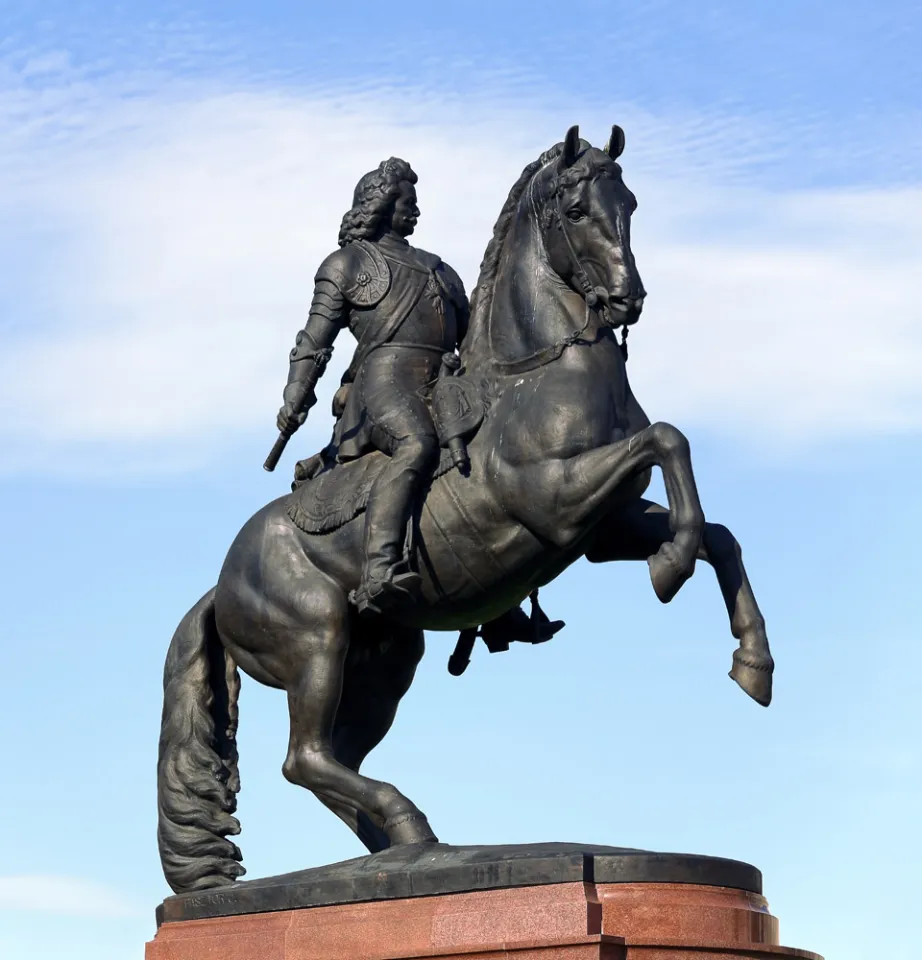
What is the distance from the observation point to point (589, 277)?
12156mm

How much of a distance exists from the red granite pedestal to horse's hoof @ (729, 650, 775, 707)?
980 mm

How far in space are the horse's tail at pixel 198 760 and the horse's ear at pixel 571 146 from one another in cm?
320

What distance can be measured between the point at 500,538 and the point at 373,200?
2170 millimetres

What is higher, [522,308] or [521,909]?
[522,308]

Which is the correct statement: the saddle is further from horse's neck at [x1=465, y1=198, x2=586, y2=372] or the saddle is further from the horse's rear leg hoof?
the horse's rear leg hoof

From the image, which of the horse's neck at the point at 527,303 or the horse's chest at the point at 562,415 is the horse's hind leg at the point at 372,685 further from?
the horse's neck at the point at 527,303

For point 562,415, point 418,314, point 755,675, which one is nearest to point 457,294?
point 418,314

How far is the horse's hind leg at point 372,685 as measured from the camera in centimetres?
1295

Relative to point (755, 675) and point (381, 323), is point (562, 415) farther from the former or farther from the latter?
point (755, 675)

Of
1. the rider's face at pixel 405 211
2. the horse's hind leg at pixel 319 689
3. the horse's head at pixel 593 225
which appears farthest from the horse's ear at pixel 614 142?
the horse's hind leg at pixel 319 689

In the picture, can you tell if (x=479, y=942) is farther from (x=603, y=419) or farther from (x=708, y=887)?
(x=603, y=419)

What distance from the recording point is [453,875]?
11328 millimetres

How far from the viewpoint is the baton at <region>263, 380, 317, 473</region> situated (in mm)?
12766

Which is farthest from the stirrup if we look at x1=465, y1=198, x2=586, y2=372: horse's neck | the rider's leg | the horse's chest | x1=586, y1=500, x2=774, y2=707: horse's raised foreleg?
x1=465, y1=198, x2=586, y2=372: horse's neck
